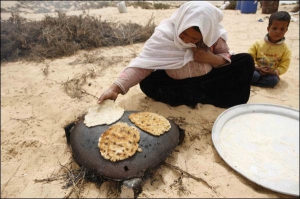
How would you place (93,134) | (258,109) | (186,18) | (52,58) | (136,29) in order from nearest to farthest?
1. (93,134)
2. (186,18)
3. (258,109)
4. (52,58)
5. (136,29)

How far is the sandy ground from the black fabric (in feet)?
0.31

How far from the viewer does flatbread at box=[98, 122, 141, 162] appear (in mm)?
1363

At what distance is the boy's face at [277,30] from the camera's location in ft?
7.60

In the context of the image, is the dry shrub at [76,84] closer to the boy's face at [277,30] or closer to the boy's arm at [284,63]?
the boy's face at [277,30]

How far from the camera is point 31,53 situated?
12.2ft

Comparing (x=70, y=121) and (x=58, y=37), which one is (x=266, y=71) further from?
(x=58, y=37)

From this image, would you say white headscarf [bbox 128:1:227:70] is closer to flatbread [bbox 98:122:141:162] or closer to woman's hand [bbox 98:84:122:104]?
woman's hand [bbox 98:84:122:104]

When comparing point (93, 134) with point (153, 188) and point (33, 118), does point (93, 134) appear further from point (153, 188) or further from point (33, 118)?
point (33, 118)

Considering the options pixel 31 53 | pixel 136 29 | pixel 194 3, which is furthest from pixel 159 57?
pixel 136 29

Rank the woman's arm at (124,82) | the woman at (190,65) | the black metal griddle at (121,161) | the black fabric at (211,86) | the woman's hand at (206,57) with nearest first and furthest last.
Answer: the black metal griddle at (121,161) → the woman at (190,65) → the woman's arm at (124,82) → the woman's hand at (206,57) → the black fabric at (211,86)

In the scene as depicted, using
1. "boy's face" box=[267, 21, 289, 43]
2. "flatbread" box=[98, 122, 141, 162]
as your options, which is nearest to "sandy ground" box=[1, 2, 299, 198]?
"flatbread" box=[98, 122, 141, 162]

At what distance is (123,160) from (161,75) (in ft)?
3.51

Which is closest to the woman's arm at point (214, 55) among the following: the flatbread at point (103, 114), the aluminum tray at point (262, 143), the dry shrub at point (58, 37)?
the aluminum tray at point (262, 143)

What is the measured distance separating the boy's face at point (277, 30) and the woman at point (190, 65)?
61 centimetres
